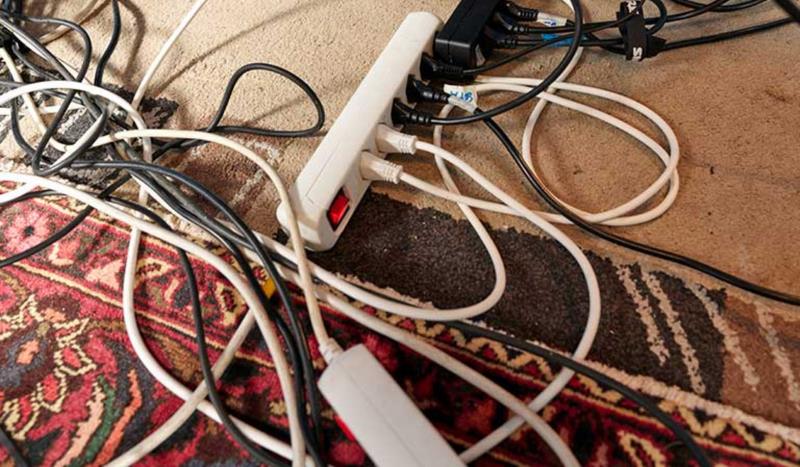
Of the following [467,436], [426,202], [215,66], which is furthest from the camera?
[215,66]

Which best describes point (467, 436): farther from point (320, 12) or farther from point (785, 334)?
point (320, 12)

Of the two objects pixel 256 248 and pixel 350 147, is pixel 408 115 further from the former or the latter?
pixel 256 248

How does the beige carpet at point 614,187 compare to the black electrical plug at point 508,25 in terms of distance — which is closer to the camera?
the beige carpet at point 614,187

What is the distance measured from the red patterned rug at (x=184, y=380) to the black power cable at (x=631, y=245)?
12 cm

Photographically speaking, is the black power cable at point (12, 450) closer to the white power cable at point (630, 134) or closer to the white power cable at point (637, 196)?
the white power cable at point (637, 196)

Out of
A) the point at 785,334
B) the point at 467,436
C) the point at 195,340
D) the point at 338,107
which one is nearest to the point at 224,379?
the point at 195,340

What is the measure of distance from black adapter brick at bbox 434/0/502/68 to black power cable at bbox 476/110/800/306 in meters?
0.09

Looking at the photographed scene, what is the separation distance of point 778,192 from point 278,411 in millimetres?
520

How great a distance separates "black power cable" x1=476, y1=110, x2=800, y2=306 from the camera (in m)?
0.44

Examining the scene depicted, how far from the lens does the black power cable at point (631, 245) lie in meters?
0.44

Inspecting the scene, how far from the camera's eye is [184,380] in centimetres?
45

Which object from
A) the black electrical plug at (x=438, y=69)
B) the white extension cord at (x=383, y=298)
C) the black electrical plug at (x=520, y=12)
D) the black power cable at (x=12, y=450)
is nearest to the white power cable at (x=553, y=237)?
the white extension cord at (x=383, y=298)

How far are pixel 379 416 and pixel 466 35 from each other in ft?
1.36

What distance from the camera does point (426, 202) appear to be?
53 cm
